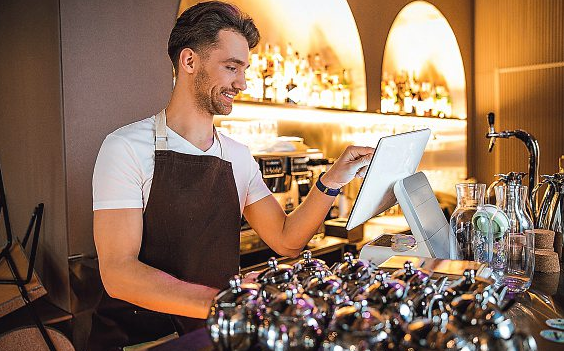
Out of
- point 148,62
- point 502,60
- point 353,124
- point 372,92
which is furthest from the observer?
point 502,60

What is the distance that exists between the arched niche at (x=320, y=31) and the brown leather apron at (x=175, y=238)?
1.97 metres

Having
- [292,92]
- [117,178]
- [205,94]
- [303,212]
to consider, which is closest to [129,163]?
[117,178]

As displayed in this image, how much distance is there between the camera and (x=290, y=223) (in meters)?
1.87

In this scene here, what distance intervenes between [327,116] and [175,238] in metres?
2.26

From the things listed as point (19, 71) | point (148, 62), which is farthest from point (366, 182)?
point (19, 71)

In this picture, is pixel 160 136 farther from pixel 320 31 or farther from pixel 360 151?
pixel 320 31

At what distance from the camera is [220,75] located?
1.66 meters

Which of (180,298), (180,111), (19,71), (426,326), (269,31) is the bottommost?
(180,298)

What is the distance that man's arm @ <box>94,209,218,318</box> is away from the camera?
119 centimetres

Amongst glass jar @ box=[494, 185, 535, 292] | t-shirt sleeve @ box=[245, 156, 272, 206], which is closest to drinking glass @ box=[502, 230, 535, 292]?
glass jar @ box=[494, 185, 535, 292]

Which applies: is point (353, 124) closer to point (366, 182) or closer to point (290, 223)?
point (290, 223)

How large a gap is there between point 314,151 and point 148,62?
4.13ft

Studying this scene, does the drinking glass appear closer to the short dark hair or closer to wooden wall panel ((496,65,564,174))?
the short dark hair

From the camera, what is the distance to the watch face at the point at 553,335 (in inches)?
39.1
